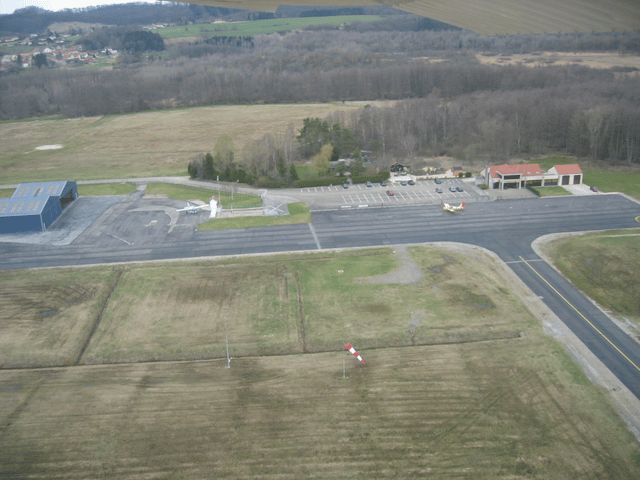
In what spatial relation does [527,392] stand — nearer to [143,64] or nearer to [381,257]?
[381,257]

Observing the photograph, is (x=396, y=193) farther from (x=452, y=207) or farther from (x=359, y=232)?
(x=359, y=232)

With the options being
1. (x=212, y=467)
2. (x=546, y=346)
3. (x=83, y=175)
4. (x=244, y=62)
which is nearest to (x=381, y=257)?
(x=546, y=346)

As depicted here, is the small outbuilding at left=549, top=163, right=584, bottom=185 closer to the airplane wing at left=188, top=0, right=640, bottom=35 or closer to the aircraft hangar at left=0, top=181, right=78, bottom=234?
the aircraft hangar at left=0, top=181, right=78, bottom=234

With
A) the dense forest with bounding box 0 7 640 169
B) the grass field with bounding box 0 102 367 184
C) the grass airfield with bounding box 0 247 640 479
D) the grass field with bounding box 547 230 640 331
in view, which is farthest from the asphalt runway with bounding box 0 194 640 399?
the grass field with bounding box 0 102 367 184

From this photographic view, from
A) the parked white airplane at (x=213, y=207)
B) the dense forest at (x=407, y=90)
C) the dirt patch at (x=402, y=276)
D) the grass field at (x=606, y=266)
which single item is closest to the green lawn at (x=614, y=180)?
the dense forest at (x=407, y=90)

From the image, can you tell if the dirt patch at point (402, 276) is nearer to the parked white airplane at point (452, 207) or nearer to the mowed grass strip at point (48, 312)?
the parked white airplane at point (452, 207)

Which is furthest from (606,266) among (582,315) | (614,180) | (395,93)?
(395,93)
